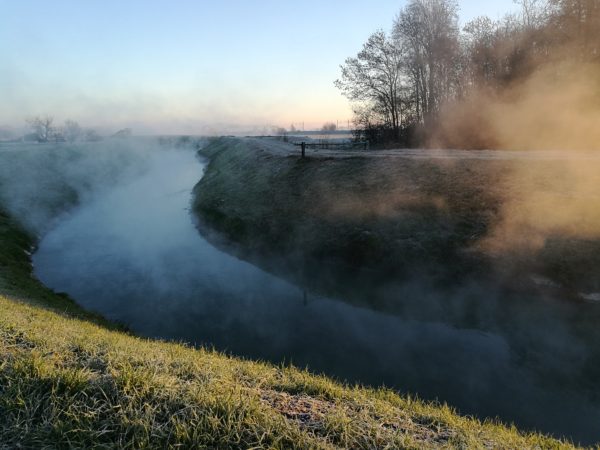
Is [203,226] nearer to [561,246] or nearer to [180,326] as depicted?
[180,326]

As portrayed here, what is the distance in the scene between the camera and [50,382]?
5.73 m

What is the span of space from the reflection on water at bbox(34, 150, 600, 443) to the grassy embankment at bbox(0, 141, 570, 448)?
5.09 meters

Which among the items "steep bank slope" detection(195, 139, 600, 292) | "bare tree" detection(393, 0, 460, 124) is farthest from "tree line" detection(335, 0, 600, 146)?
"steep bank slope" detection(195, 139, 600, 292)

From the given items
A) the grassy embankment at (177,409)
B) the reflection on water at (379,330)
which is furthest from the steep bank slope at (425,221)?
the grassy embankment at (177,409)

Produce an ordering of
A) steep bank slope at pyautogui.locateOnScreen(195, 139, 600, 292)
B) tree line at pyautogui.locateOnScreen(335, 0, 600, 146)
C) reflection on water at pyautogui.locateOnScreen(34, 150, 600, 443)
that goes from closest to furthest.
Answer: reflection on water at pyautogui.locateOnScreen(34, 150, 600, 443)
steep bank slope at pyautogui.locateOnScreen(195, 139, 600, 292)
tree line at pyautogui.locateOnScreen(335, 0, 600, 146)

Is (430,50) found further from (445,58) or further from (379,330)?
(379,330)

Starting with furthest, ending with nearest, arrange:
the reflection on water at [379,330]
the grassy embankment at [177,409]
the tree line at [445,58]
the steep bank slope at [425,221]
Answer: the tree line at [445,58] < the steep bank slope at [425,221] < the reflection on water at [379,330] < the grassy embankment at [177,409]

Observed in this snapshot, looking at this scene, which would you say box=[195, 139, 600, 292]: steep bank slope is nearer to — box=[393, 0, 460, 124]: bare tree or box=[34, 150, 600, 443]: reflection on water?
box=[34, 150, 600, 443]: reflection on water

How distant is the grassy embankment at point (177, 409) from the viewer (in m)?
4.96

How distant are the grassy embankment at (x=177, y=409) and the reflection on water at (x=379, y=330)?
16.7ft

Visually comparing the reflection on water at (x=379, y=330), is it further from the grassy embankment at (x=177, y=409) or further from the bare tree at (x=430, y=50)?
the bare tree at (x=430, y=50)

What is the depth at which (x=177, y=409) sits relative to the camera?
A: 5406 millimetres

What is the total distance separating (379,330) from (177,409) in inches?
457

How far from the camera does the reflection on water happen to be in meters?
11.9
